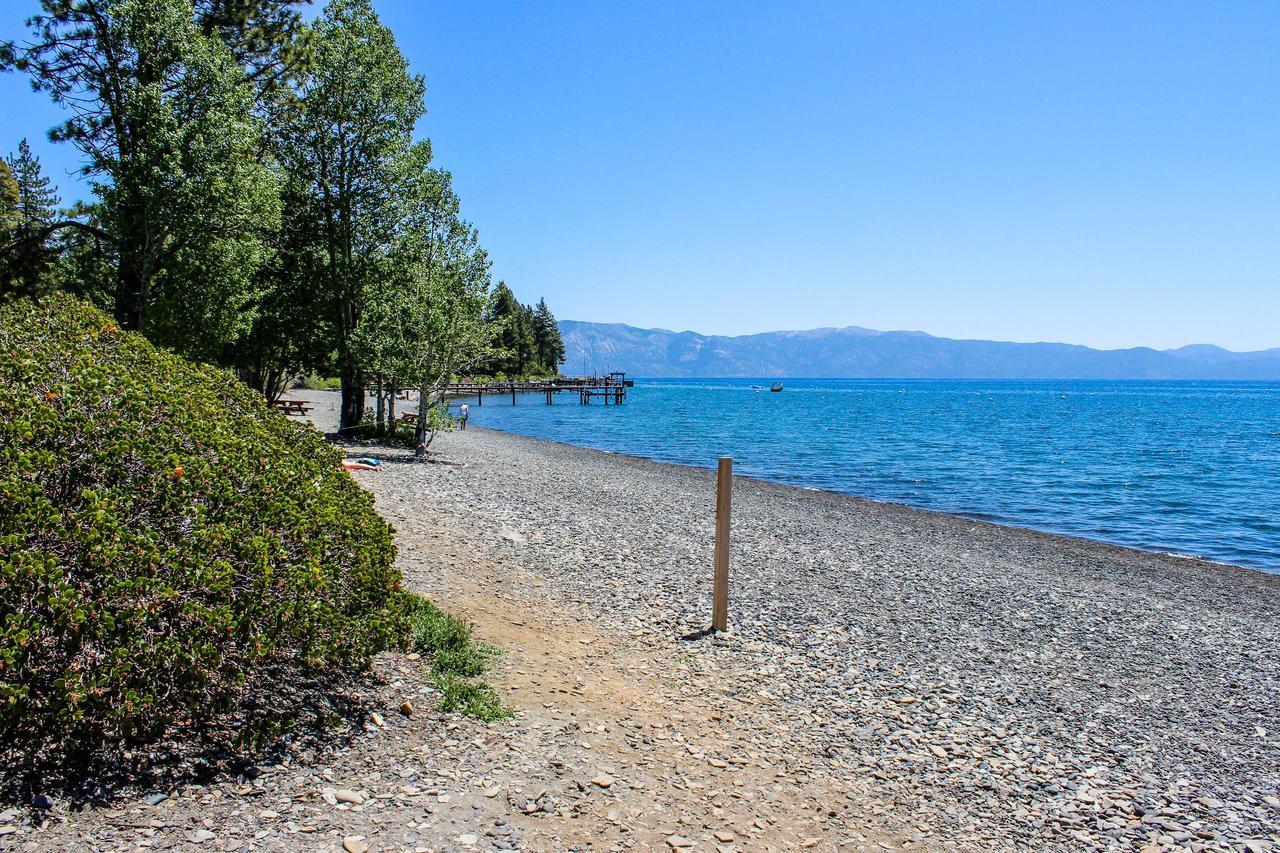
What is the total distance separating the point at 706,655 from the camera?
7.76 metres

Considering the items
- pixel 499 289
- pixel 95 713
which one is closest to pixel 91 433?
pixel 95 713

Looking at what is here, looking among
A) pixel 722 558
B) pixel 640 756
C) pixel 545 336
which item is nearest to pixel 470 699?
pixel 640 756

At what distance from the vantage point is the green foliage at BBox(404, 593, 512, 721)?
18.4 feet

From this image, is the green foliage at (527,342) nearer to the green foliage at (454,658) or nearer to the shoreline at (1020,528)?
the shoreline at (1020,528)

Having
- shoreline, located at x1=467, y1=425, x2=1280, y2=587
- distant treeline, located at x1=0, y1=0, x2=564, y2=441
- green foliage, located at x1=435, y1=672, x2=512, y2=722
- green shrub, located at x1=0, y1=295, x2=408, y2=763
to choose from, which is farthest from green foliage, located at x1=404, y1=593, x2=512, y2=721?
shoreline, located at x1=467, y1=425, x2=1280, y2=587

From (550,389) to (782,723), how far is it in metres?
88.9

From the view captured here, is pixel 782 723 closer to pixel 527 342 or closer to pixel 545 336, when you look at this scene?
pixel 527 342

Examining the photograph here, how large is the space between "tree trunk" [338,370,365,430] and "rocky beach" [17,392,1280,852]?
651 inches

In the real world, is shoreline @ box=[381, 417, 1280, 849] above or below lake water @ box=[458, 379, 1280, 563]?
above

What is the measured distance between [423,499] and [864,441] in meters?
38.2

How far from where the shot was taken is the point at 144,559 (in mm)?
3898

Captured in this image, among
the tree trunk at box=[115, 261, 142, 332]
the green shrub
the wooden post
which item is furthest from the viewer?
the tree trunk at box=[115, 261, 142, 332]

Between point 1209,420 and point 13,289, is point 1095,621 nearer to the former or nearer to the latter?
point 13,289

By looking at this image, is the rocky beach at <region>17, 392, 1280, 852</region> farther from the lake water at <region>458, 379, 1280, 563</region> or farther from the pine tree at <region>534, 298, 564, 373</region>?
the pine tree at <region>534, 298, 564, 373</region>
